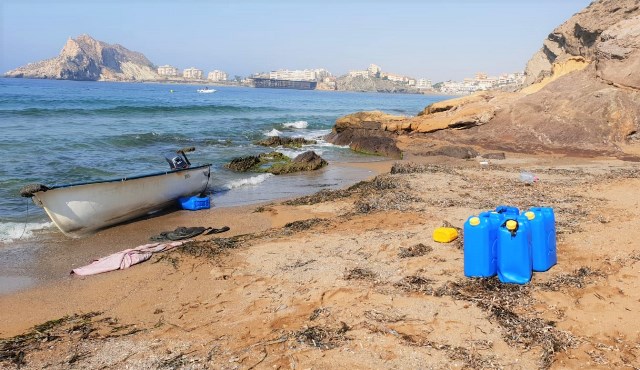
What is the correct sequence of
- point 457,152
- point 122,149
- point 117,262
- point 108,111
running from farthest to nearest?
1. point 108,111
2. point 122,149
3. point 457,152
4. point 117,262

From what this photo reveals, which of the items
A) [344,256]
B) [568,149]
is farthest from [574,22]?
[344,256]

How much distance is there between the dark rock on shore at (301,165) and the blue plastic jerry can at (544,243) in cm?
1179

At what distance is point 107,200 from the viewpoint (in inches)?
392

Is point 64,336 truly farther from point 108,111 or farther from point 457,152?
point 108,111

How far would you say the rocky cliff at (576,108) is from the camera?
18531 millimetres

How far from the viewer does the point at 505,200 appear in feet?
33.5

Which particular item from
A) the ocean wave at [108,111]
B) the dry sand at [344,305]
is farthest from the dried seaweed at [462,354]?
the ocean wave at [108,111]

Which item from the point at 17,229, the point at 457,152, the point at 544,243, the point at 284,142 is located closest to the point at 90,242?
the point at 17,229

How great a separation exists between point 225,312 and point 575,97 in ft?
61.5

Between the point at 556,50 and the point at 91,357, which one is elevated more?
the point at 556,50

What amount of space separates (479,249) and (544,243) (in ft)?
2.72

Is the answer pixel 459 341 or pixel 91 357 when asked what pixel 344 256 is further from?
pixel 91 357

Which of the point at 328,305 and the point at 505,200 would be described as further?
the point at 505,200

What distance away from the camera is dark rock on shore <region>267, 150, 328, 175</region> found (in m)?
17.2
